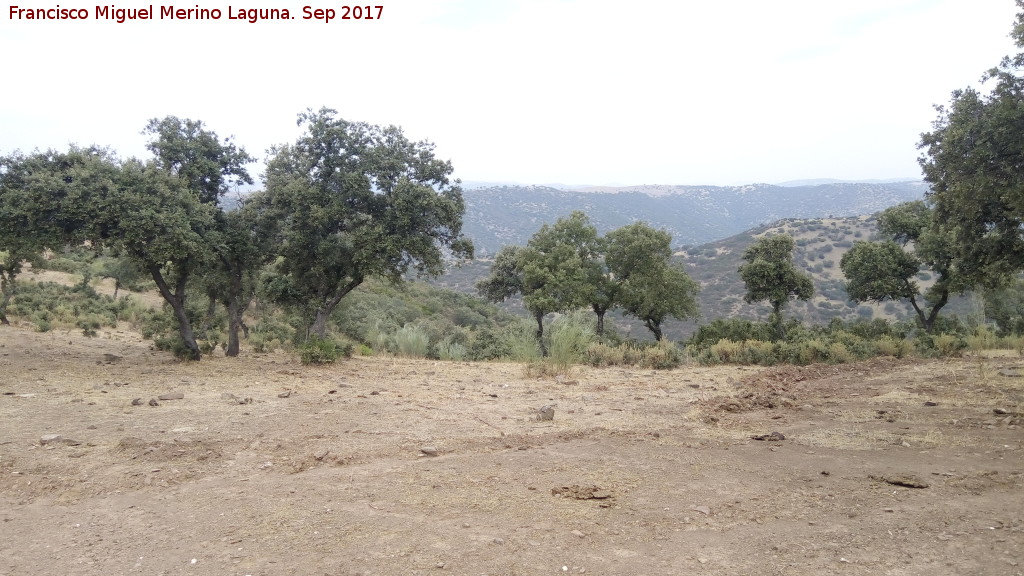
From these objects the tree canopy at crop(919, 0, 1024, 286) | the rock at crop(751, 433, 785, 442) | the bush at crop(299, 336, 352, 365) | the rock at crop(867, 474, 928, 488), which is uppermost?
the tree canopy at crop(919, 0, 1024, 286)

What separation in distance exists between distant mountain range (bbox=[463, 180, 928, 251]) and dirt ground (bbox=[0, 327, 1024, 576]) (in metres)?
65.5

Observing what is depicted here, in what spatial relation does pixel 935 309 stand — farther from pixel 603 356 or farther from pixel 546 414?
pixel 546 414

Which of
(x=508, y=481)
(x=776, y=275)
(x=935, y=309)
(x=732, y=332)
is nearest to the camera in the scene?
(x=508, y=481)

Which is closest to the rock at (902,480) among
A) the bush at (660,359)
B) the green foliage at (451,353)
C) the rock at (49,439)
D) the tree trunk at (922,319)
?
the rock at (49,439)

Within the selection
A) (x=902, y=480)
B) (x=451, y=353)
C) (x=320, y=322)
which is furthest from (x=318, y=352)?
(x=902, y=480)

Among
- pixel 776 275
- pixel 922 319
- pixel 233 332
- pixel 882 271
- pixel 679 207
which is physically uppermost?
pixel 679 207

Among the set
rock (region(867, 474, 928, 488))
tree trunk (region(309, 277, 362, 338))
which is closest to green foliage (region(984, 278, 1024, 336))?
rock (region(867, 474, 928, 488))

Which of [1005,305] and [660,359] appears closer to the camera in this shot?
[660,359]

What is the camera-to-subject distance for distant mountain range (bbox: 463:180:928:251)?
87.6 meters

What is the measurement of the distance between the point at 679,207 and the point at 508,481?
117 m

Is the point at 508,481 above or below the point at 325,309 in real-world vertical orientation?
below

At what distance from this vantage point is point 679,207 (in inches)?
4594

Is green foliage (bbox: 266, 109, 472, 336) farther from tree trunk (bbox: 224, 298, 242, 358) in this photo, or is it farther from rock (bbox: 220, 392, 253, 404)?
rock (bbox: 220, 392, 253, 404)

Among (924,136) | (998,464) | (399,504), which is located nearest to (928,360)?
(924,136)
